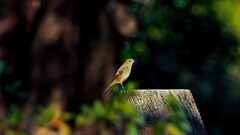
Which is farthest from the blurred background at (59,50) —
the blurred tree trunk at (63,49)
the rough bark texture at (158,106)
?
the rough bark texture at (158,106)

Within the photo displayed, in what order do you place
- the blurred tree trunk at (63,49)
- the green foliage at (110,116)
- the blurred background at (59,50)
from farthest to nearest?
the blurred tree trunk at (63,49)
the blurred background at (59,50)
the green foliage at (110,116)

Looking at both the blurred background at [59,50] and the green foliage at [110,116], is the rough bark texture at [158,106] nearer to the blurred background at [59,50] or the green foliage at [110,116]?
the blurred background at [59,50]

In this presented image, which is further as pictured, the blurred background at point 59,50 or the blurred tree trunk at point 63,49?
the blurred tree trunk at point 63,49

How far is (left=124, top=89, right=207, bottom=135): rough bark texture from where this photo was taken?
346 cm

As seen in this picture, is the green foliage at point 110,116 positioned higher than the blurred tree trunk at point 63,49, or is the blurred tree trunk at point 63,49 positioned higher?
the green foliage at point 110,116

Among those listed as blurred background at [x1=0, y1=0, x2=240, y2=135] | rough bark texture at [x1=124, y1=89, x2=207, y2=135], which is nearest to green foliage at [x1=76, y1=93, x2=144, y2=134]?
blurred background at [x1=0, y1=0, x2=240, y2=135]

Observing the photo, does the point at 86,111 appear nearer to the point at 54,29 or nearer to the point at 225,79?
the point at 54,29

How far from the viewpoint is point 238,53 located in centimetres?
2008

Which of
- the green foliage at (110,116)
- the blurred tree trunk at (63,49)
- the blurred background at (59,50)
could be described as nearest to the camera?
the green foliage at (110,116)

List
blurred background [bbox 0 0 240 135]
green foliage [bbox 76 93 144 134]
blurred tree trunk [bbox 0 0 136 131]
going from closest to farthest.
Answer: green foliage [bbox 76 93 144 134] → blurred background [bbox 0 0 240 135] → blurred tree trunk [bbox 0 0 136 131]

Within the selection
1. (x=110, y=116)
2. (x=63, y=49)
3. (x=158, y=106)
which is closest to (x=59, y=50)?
(x=63, y=49)

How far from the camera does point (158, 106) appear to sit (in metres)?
3.53

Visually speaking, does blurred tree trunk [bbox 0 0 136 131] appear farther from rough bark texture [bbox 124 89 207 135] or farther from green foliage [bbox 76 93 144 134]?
green foliage [bbox 76 93 144 134]

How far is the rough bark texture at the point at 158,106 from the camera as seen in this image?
3459 millimetres
